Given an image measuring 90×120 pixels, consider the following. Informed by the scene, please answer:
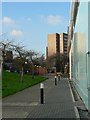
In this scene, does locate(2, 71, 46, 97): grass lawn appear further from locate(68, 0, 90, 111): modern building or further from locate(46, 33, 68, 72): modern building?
locate(46, 33, 68, 72): modern building

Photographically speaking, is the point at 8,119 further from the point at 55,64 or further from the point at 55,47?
the point at 55,47

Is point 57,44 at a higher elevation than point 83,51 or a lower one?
higher

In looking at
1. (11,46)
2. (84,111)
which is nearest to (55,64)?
(11,46)

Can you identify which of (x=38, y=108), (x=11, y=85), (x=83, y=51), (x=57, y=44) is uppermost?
→ (x=57, y=44)

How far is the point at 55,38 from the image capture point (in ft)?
513

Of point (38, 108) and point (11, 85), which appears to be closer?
point (38, 108)

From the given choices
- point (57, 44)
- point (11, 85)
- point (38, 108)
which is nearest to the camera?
point (38, 108)

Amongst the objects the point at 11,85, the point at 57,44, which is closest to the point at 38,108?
the point at 11,85

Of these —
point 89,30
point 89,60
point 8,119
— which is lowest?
point 8,119

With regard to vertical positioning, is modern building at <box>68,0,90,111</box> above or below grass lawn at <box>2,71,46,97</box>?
above

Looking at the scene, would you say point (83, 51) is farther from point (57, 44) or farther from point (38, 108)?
point (57, 44)

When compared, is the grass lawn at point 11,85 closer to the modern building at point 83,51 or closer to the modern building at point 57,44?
the modern building at point 83,51

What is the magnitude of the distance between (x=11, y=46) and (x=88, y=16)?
72.9 feet

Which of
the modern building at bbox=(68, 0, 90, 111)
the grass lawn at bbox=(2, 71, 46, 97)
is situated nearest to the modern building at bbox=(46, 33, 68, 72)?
the grass lawn at bbox=(2, 71, 46, 97)
